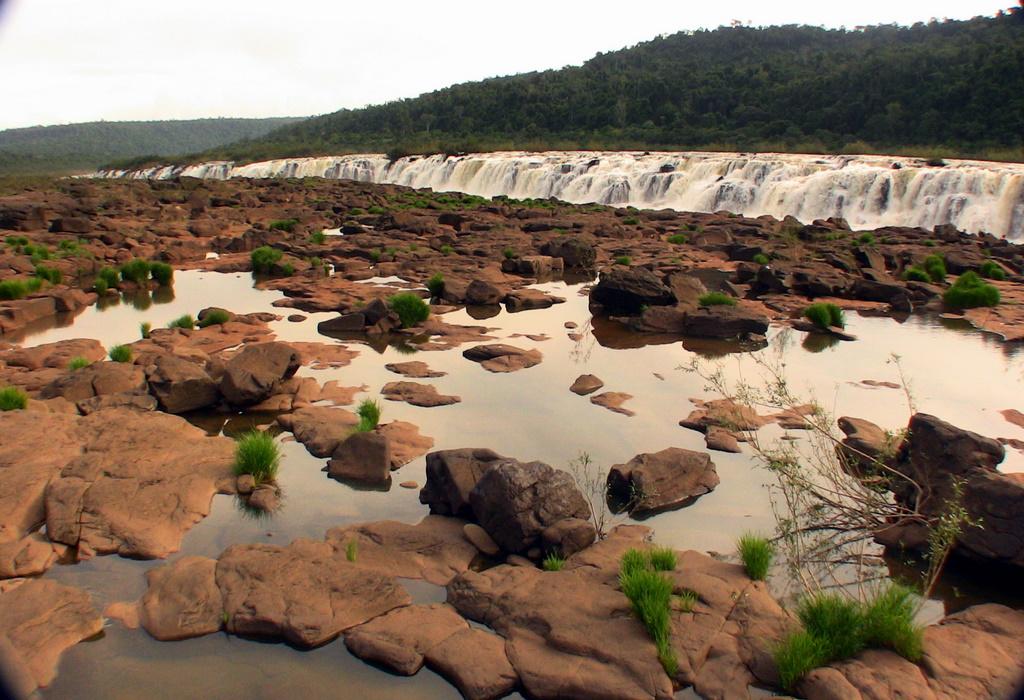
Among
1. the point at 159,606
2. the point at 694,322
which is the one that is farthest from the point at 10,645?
the point at 694,322

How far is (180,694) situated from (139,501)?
3.00 metres

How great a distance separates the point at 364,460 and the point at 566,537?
109 inches

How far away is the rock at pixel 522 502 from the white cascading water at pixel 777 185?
35.5 m

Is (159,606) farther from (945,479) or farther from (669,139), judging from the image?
(669,139)

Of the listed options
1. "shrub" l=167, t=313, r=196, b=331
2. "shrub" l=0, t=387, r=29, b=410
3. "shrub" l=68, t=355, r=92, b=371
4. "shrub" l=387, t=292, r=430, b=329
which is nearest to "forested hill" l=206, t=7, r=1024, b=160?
"shrub" l=387, t=292, r=430, b=329

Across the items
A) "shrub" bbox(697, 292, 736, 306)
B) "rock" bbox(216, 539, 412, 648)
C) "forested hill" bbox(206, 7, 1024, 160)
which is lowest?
"shrub" bbox(697, 292, 736, 306)

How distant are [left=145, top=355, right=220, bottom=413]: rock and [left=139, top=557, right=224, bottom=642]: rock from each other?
4149mm

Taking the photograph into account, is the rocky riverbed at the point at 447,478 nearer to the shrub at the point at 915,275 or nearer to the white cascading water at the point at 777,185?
the shrub at the point at 915,275

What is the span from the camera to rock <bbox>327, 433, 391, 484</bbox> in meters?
8.11

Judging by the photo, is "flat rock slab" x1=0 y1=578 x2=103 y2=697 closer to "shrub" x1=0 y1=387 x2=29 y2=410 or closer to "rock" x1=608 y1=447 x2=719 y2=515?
"shrub" x1=0 y1=387 x2=29 y2=410

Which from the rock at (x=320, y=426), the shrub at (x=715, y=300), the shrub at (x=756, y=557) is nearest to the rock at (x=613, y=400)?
the rock at (x=320, y=426)

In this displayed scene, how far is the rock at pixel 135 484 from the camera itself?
6617mm

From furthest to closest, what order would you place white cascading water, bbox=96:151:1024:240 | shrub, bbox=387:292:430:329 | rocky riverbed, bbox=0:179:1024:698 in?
white cascading water, bbox=96:151:1024:240, shrub, bbox=387:292:430:329, rocky riverbed, bbox=0:179:1024:698

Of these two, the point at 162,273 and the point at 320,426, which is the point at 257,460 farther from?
the point at 162,273
